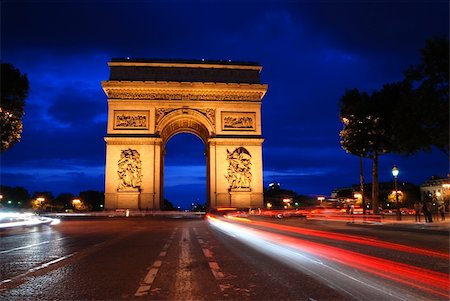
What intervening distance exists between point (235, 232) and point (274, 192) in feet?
444

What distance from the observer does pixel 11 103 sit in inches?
1085

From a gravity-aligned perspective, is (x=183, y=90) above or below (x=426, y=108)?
above

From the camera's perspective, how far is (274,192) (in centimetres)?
15450

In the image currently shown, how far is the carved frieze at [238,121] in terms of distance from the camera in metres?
47.6

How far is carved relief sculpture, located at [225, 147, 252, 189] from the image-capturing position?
4634 centimetres

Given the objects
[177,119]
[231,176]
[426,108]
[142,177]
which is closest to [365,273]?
[426,108]

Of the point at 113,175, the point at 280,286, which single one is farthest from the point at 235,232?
the point at 113,175

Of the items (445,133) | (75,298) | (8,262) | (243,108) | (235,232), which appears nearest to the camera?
(75,298)

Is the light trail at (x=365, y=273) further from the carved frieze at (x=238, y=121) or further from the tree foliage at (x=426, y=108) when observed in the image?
the carved frieze at (x=238, y=121)

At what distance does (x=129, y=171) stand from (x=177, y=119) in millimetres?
7899

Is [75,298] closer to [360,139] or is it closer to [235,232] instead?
[235,232]

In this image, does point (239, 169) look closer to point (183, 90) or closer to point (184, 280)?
point (183, 90)

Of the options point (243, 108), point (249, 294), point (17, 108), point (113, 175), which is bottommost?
point (249, 294)

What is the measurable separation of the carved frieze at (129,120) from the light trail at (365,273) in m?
36.2
